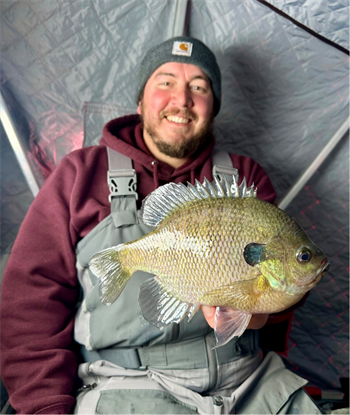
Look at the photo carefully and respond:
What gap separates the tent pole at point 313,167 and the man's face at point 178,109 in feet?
1.82

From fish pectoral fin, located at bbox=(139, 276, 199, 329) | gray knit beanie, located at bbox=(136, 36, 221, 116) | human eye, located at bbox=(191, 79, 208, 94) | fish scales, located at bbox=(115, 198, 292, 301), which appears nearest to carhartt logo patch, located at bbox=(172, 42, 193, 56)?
gray knit beanie, located at bbox=(136, 36, 221, 116)

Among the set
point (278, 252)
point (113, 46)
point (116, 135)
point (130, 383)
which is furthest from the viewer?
point (113, 46)

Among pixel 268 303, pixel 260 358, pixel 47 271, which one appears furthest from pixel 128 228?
pixel 260 358

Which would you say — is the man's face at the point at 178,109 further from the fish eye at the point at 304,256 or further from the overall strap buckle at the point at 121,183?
the fish eye at the point at 304,256

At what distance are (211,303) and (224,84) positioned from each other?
1347mm

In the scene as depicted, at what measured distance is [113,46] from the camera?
5.59ft

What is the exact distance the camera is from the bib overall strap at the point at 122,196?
121 centimetres

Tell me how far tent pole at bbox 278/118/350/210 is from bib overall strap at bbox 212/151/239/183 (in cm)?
45

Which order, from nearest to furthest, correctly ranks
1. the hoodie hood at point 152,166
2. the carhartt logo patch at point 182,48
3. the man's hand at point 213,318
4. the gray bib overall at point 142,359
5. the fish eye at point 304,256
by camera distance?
the fish eye at point 304,256, the man's hand at point 213,318, the gray bib overall at point 142,359, the hoodie hood at point 152,166, the carhartt logo patch at point 182,48

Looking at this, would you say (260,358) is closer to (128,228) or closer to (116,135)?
(128,228)

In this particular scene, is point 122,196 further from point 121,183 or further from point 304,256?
point 304,256

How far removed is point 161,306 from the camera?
31.5 inches

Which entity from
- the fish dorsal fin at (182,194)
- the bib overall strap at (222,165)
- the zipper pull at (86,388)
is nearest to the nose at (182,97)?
the bib overall strap at (222,165)

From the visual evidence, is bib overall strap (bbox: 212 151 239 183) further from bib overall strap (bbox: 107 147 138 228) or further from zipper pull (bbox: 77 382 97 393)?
zipper pull (bbox: 77 382 97 393)
